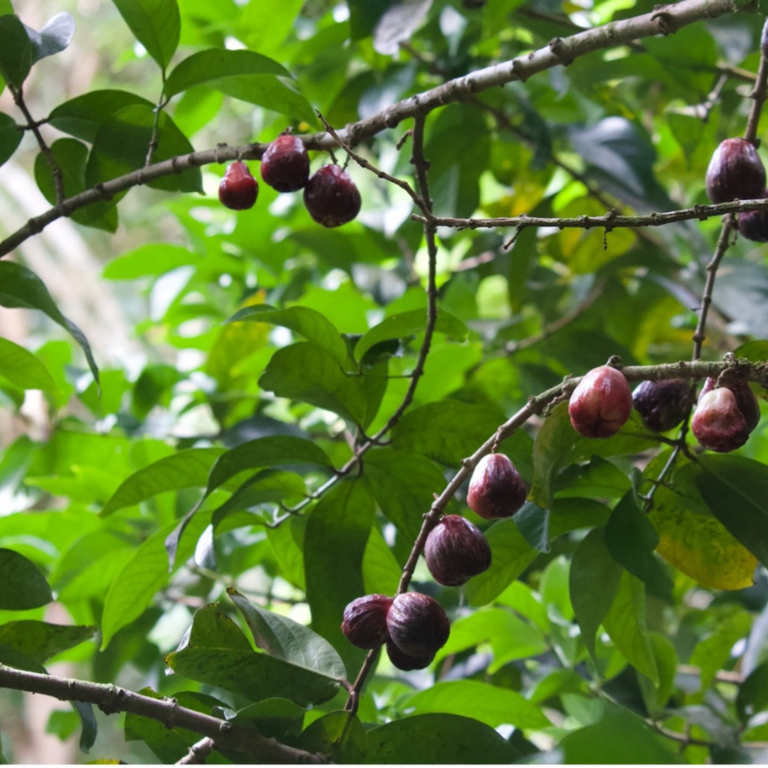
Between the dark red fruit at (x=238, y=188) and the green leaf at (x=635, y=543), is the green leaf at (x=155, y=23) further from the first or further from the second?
the green leaf at (x=635, y=543)

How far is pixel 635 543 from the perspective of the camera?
1.47 ft

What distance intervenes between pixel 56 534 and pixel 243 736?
0.58 metres

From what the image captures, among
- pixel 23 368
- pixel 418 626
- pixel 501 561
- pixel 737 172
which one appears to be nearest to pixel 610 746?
pixel 418 626

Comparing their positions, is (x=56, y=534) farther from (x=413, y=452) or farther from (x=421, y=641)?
(x=421, y=641)

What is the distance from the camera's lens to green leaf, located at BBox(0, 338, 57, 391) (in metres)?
0.60

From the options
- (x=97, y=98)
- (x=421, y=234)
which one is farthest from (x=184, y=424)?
(x=97, y=98)

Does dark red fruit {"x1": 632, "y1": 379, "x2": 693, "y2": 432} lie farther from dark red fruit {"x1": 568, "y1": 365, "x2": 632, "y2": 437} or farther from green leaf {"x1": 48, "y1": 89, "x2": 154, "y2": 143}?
green leaf {"x1": 48, "y1": 89, "x2": 154, "y2": 143}

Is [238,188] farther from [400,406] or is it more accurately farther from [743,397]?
[743,397]

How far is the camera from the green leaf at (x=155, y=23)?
0.60 meters

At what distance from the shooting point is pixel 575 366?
35.4 inches

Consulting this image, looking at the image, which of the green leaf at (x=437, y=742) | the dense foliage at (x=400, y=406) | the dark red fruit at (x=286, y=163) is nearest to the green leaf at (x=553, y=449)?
the dense foliage at (x=400, y=406)

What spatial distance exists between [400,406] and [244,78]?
25cm

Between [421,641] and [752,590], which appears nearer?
[421,641]

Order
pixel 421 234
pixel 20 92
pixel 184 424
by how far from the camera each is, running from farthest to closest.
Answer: pixel 184 424 < pixel 421 234 < pixel 20 92
